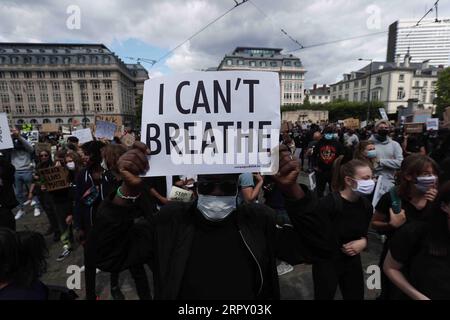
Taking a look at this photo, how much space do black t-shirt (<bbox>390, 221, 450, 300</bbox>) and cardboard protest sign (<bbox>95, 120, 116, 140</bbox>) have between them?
21.8 feet

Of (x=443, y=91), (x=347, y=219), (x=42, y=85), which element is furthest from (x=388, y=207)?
(x=42, y=85)

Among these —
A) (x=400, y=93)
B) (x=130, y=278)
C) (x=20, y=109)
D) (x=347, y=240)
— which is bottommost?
(x=130, y=278)

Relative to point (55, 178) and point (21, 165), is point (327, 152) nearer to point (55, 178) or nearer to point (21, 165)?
point (55, 178)

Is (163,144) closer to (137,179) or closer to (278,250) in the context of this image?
(137,179)

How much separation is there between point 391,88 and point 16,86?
100911 millimetres

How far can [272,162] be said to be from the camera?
1.40 meters

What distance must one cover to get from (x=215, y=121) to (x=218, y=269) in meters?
0.81

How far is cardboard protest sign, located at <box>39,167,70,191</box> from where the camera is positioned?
14.2ft

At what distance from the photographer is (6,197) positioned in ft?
11.1

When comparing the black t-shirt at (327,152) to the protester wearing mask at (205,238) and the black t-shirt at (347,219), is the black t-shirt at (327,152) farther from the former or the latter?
the protester wearing mask at (205,238)

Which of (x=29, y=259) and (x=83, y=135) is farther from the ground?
(x=83, y=135)

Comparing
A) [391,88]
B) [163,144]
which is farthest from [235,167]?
[391,88]

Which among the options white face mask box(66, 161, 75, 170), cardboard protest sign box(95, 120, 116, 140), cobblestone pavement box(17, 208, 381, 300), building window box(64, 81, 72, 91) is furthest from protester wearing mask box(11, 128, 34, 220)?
building window box(64, 81, 72, 91)

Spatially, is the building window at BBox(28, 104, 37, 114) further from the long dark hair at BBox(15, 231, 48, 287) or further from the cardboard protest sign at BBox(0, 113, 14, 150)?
the long dark hair at BBox(15, 231, 48, 287)
